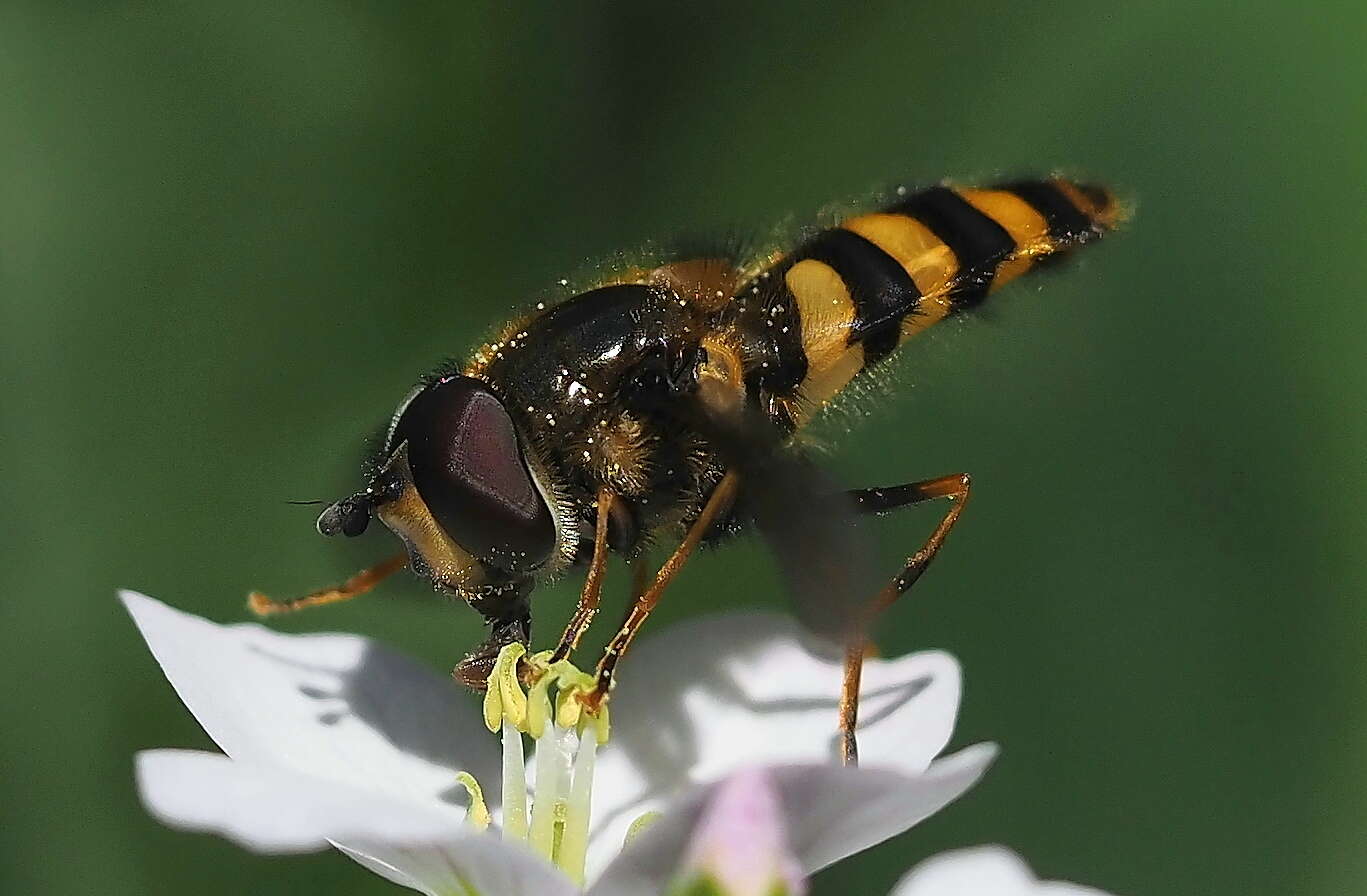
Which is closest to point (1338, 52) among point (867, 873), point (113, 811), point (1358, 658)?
point (1358, 658)

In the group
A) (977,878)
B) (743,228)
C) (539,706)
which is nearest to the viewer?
(977,878)

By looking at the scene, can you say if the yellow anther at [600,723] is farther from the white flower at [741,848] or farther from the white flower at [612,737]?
the white flower at [741,848]

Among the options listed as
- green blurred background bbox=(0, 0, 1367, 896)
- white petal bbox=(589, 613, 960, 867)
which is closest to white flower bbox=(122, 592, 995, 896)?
white petal bbox=(589, 613, 960, 867)

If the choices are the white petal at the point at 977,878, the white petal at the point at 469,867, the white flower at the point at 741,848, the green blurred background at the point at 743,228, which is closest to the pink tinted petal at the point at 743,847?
the white flower at the point at 741,848

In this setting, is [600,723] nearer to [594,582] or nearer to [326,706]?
[594,582]

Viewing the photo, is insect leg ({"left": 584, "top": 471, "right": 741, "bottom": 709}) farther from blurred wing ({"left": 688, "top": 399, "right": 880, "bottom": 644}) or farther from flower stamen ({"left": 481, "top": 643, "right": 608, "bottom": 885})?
blurred wing ({"left": 688, "top": 399, "right": 880, "bottom": 644})

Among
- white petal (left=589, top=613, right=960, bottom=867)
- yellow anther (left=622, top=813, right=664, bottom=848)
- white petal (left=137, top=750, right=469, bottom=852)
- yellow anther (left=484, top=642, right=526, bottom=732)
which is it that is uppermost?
white petal (left=137, top=750, right=469, bottom=852)

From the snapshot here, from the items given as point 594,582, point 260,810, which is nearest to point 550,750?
point 594,582
